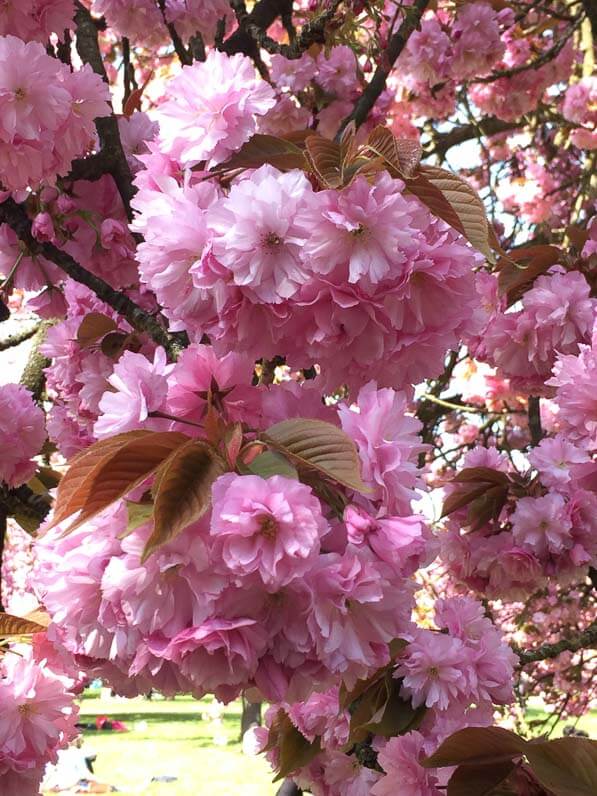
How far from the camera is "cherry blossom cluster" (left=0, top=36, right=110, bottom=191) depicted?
44.9 inches

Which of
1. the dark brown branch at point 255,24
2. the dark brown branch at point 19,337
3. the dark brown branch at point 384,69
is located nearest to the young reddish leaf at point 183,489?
the dark brown branch at point 384,69

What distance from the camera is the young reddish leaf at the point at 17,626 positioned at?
3.72 feet

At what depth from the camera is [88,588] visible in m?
0.78

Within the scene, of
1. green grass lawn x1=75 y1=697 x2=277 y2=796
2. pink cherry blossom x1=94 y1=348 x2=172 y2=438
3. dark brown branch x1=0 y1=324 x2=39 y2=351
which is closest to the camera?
pink cherry blossom x1=94 y1=348 x2=172 y2=438

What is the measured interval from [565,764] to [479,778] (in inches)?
4.0

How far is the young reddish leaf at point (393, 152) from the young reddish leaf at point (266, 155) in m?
0.08

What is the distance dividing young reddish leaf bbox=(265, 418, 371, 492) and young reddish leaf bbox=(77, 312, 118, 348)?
0.54 metres

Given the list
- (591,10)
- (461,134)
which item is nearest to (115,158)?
(591,10)

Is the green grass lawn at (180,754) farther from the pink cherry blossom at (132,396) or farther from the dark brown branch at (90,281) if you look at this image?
Answer: the pink cherry blossom at (132,396)

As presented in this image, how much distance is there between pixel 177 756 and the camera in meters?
12.9

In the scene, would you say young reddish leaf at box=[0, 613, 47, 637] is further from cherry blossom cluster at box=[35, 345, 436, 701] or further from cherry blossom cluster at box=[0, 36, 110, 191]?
cherry blossom cluster at box=[0, 36, 110, 191]

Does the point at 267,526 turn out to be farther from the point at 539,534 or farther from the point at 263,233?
the point at 539,534

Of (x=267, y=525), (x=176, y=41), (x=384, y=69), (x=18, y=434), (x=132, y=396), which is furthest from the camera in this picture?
(x=384, y=69)

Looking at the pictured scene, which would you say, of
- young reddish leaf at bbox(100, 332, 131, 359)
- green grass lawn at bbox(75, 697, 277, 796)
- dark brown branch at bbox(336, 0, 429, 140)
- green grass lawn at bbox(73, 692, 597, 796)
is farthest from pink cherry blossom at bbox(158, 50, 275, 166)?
green grass lawn at bbox(73, 692, 597, 796)
